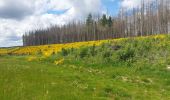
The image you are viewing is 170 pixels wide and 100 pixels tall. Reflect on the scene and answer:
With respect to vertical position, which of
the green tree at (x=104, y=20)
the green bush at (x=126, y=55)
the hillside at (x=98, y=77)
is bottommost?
the hillside at (x=98, y=77)

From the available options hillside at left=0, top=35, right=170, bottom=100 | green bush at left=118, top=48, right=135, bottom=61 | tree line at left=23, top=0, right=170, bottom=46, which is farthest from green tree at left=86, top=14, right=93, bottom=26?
green bush at left=118, top=48, right=135, bottom=61

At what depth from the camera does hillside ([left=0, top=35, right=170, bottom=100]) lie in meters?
14.3

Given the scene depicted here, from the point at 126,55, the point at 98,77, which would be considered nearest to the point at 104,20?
the point at 126,55

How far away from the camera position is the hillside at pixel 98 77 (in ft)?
47.1

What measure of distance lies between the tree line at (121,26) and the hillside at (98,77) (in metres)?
72.7

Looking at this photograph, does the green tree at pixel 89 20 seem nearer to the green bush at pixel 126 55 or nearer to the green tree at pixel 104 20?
the green tree at pixel 104 20

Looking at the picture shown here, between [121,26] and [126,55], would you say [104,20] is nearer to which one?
[121,26]

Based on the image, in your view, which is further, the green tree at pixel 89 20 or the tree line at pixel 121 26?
the green tree at pixel 89 20

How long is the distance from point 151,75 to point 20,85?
15.2 m

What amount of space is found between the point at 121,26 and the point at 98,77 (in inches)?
4975

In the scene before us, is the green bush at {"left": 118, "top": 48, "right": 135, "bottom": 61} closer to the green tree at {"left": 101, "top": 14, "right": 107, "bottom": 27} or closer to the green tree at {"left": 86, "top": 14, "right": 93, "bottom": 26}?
the green tree at {"left": 101, "top": 14, "right": 107, "bottom": 27}

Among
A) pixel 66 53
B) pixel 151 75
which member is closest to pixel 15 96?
pixel 151 75

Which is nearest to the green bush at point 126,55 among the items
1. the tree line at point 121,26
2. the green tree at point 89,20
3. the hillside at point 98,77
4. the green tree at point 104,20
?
the hillside at point 98,77

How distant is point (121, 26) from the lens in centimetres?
14962
